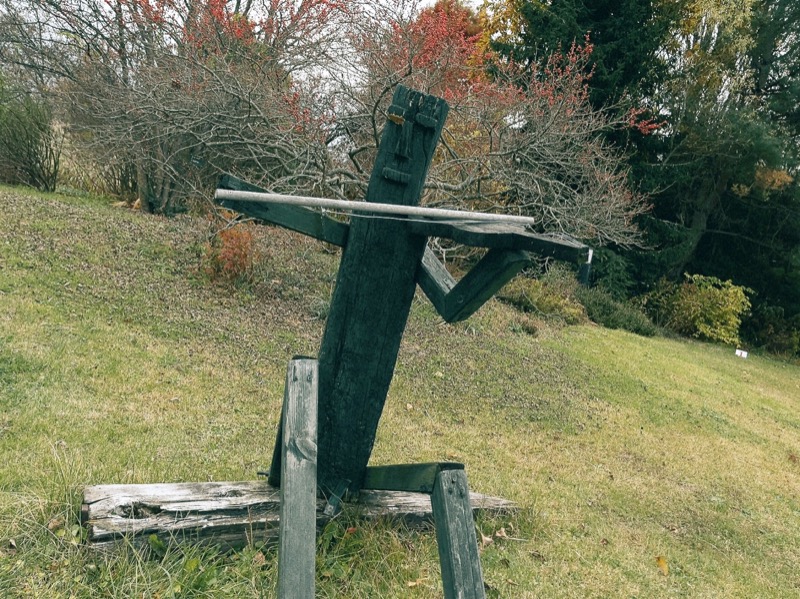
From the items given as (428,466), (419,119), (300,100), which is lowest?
(428,466)

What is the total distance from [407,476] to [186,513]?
3.27 feet

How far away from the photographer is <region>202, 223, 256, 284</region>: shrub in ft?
28.7

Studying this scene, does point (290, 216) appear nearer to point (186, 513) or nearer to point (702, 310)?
point (186, 513)

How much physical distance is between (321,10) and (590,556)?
9.72 m

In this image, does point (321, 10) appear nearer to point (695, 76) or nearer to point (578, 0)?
point (578, 0)

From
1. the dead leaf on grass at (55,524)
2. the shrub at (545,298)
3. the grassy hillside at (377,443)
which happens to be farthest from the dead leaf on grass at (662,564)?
the shrub at (545,298)

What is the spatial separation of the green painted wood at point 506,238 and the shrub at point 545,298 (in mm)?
10503

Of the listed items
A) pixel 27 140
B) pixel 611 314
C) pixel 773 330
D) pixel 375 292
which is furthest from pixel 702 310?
pixel 375 292

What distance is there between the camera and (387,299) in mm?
2633

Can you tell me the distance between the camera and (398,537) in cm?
332

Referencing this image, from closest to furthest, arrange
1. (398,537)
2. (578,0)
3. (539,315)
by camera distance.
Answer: (398,537) → (539,315) → (578,0)

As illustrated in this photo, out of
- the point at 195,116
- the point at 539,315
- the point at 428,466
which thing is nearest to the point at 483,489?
the point at 428,466

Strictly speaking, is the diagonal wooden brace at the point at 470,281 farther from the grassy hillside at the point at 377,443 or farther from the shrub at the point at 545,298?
the shrub at the point at 545,298

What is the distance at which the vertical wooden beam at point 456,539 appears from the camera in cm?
195
